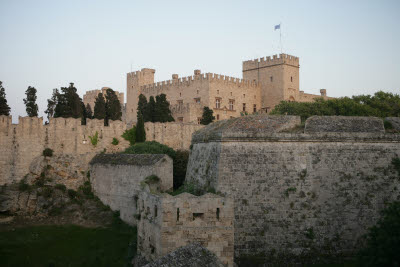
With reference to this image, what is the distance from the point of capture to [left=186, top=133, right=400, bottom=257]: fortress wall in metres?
14.6

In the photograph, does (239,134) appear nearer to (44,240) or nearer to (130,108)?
(44,240)

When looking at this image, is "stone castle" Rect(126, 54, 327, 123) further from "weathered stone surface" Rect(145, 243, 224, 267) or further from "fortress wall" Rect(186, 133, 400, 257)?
"weathered stone surface" Rect(145, 243, 224, 267)

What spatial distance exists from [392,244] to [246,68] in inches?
1857

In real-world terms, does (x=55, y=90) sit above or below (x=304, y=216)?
above

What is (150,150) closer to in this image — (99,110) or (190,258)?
(99,110)

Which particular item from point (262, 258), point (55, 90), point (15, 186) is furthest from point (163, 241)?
point (55, 90)

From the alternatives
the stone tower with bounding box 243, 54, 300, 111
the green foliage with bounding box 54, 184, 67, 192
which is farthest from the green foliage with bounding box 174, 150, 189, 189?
the stone tower with bounding box 243, 54, 300, 111

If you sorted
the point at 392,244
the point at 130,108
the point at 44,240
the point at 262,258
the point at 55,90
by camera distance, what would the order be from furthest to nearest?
1. the point at 130,108
2. the point at 55,90
3. the point at 44,240
4. the point at 262,258
5. the point at 392,244

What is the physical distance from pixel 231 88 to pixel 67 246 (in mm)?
32687

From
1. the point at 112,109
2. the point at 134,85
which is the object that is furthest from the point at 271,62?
the point at 112,109

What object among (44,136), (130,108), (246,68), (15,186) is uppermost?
(246,68)

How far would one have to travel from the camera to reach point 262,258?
14.4 meters

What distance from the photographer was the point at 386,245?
892 cm

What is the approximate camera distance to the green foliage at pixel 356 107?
117ft
